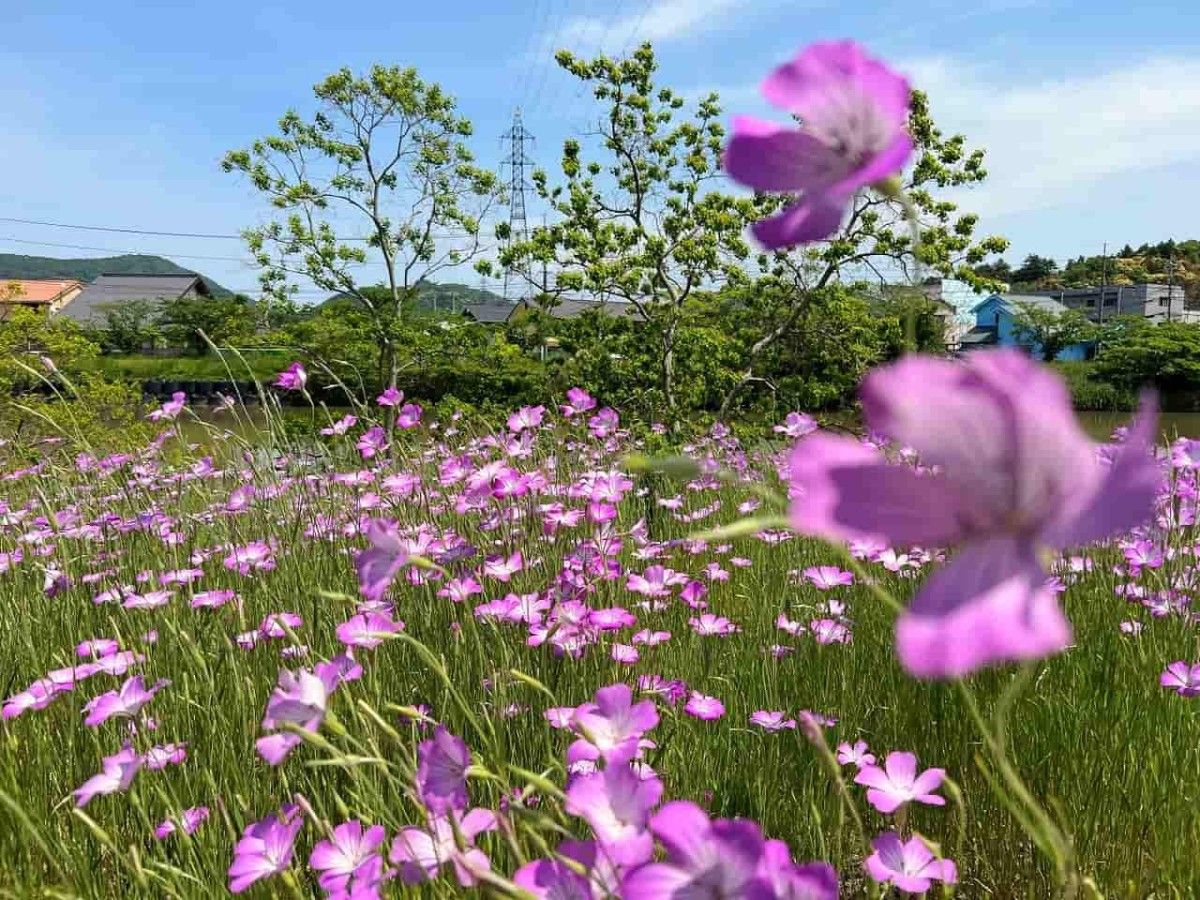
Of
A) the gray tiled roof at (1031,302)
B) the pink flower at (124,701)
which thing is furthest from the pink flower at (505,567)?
the gray tiled roof at (1031,302)

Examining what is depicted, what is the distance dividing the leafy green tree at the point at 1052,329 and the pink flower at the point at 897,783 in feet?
153

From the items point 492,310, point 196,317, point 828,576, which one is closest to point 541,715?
point 828,576

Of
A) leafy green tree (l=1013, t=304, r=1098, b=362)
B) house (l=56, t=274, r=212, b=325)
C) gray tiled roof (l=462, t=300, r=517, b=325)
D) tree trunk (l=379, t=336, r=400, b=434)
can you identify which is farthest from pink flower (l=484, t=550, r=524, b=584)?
house (l=56, t=274, r=212, b=325)

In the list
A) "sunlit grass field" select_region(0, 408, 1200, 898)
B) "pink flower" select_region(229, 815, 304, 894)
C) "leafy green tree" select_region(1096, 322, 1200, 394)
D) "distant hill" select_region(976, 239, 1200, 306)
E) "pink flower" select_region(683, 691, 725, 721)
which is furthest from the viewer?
"distant hill" select_region(976, 239, 1200, 306)

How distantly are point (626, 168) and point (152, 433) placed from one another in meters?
5.81

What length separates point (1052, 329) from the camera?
44.8 metres

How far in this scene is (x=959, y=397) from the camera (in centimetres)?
32

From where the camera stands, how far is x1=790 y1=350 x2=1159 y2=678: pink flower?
31cm

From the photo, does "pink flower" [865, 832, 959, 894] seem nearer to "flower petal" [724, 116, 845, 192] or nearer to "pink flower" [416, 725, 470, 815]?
"pink flower" [416, 725, 470, 815]

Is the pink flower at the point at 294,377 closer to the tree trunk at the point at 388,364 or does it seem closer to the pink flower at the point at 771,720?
the pink flower at the point at 771,720

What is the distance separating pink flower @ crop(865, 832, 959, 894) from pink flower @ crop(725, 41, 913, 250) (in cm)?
70

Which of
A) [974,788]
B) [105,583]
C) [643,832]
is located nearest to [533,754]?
[974,788]

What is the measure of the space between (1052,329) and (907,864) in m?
50.4

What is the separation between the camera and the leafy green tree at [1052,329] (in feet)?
141
